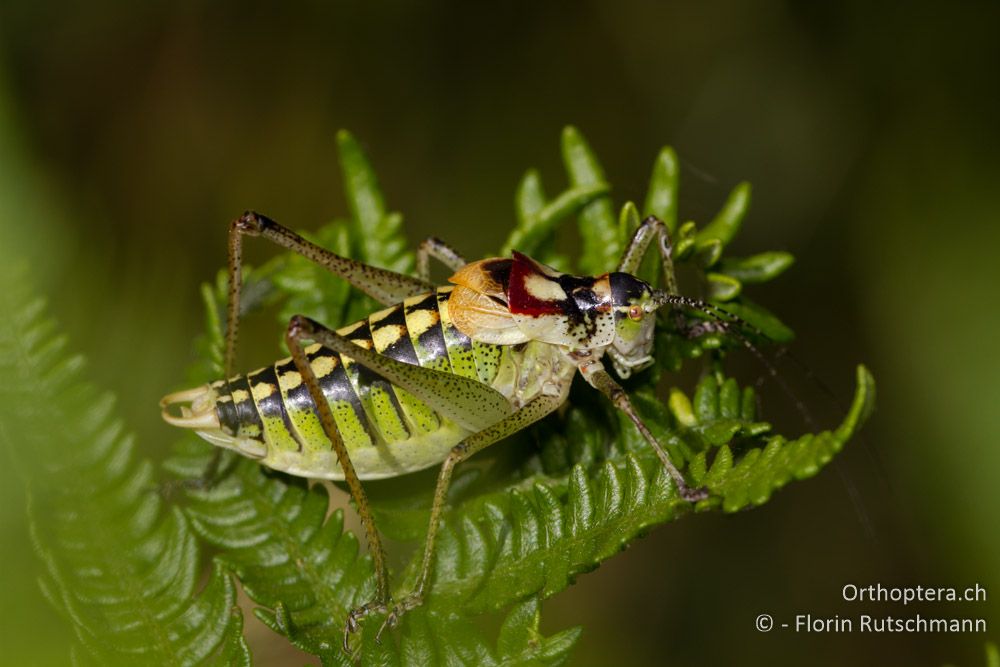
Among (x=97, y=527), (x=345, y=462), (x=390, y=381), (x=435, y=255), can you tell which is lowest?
(x=345, y=462)

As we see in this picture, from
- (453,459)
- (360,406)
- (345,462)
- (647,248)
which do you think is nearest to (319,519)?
(345,462)

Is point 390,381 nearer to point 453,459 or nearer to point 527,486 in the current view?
point 453,459

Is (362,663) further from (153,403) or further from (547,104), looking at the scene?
(547,104)

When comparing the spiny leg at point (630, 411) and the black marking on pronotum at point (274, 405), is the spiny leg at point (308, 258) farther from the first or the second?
the spiny leg at point (630, 411)

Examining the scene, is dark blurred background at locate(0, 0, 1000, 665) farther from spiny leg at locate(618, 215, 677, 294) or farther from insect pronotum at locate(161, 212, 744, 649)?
spiny leg at locate(618, 215, 677, 294)

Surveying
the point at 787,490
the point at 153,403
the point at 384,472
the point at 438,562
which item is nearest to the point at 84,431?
the point at 153,403

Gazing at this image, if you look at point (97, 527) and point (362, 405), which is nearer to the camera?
point (97, 527)

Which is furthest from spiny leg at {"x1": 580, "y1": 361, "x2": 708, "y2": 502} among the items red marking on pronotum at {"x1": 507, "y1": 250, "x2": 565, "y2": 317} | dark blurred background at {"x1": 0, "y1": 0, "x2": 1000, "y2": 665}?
dark blurred background at {"x1": 0, "y1": 0, "x2": 1000, "y2": 665}
